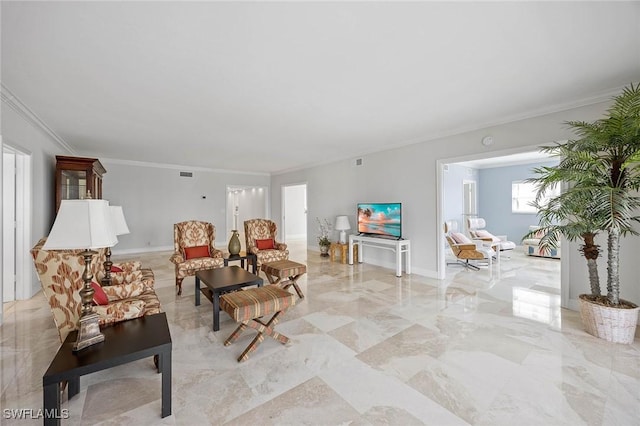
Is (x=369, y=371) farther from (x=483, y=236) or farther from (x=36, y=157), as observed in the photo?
(x=483, y=236)

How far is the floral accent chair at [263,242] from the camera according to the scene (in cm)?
462

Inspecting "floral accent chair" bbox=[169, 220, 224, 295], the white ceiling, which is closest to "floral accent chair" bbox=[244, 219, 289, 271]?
"floral accent chair" bbox=[169, 220, 224, 295]

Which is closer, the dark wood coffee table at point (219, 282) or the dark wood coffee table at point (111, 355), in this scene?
the dark wood coffee table at point (111, 355)

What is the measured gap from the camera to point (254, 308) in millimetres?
2268

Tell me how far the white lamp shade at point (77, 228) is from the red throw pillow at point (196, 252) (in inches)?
117

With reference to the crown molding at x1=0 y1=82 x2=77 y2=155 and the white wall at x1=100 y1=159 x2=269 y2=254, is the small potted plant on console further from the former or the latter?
the crown molding at x1=0 y1=82 x2=77 y2=155

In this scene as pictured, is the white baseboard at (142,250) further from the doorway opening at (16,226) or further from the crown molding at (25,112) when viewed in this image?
the doorway opening at (16,226)

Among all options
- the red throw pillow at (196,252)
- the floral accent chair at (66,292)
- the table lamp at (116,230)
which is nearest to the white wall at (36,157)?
the table lamp at (116,230)

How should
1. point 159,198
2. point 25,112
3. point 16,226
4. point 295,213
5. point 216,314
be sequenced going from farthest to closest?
point 295,213 < point 159,198 < point 16,226 < point 25,112 < point 216,314

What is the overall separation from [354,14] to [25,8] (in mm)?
2080

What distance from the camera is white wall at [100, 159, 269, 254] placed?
6.89 metres

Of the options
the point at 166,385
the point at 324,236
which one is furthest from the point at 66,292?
the point at 324,236

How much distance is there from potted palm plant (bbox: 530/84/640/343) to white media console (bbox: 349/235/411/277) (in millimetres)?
2388

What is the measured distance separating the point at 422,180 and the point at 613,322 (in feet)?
9.74
